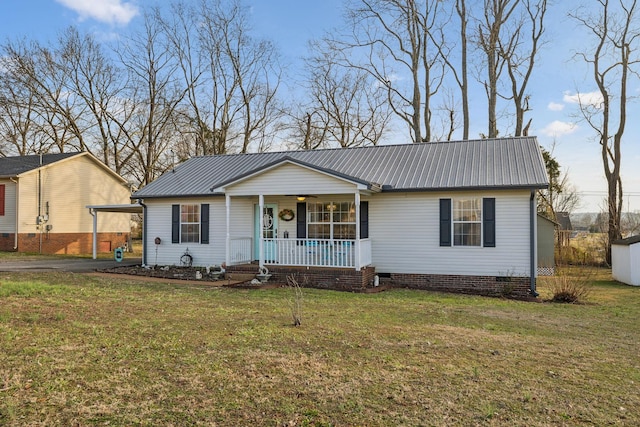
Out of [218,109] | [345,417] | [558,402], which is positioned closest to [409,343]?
[558,402]

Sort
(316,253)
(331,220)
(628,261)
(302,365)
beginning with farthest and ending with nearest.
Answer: (628,261)
(331,220)
(316,253)
(302,365)

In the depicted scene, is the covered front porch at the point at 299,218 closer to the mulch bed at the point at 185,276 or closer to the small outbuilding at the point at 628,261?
the mulch bed at the point at 185,276

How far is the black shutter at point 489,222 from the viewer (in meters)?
12.5

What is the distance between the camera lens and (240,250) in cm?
1473

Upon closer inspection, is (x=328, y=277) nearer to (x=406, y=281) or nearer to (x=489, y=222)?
(x=406, y=281)

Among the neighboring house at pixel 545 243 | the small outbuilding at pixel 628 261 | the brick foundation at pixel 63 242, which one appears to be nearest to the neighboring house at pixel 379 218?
the neighboring house at pixel 545 243

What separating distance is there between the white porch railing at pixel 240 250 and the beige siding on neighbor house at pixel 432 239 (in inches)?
157

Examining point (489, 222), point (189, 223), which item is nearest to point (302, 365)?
point (489, 222)

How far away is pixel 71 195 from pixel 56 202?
0.99 metres

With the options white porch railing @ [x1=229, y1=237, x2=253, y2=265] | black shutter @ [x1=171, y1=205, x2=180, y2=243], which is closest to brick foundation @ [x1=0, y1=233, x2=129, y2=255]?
black shutter @ [x1=171, y1=205, x2=180, y2=243]

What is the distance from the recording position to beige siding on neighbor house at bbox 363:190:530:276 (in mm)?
12430

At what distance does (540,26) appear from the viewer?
2531cm

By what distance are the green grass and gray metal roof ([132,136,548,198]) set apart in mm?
4652

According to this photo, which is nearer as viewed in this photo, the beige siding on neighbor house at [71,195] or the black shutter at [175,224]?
the black shutter at [175,224]
